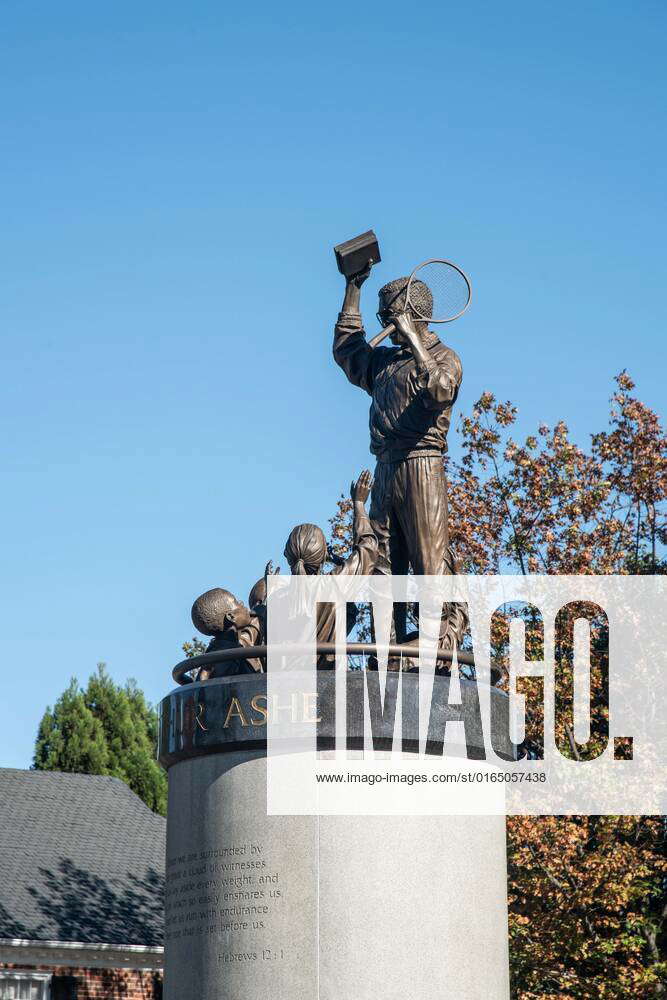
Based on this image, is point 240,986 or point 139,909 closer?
point 240,986

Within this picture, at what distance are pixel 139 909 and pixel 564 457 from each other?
11919 millimetres

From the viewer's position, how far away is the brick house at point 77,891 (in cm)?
2644

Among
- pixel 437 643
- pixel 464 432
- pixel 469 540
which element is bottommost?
pixel 437 643

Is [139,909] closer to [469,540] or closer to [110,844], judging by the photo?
[110,844]

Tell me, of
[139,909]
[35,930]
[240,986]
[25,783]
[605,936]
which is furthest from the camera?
[25,783]

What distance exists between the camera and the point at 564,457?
77.8 feet

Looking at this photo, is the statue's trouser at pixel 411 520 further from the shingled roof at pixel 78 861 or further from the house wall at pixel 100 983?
the house wall at pixel 100 983

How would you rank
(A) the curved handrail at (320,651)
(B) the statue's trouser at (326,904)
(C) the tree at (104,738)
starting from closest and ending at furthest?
(B) the statue's trouser at (326,904) → (A) the curved handrail at (320,651) → (C) the tree at (104,738)

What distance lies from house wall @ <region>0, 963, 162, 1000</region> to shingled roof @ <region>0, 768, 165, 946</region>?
2.45 ft

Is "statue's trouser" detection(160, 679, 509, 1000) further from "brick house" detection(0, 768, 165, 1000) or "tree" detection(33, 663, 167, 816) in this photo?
"tree" detection(33, 663, 167, 816)

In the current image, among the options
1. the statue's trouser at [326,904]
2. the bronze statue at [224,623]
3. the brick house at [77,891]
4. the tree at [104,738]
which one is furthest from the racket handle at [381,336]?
the tree at [104,738]

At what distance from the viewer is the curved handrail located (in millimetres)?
A: 10453

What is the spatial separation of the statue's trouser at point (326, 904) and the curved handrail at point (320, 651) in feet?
2.16

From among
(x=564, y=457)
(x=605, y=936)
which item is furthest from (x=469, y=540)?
(x=605, y=936)
